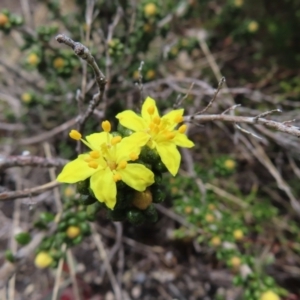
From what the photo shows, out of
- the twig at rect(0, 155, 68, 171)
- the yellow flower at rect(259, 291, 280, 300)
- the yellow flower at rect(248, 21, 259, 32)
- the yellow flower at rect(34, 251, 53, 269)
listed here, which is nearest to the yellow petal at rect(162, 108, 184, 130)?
the twig at rect(0, 155, 68, 171)

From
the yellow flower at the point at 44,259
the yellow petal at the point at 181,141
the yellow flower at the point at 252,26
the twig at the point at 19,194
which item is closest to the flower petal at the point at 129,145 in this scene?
the yellow petal at the point at 181,141

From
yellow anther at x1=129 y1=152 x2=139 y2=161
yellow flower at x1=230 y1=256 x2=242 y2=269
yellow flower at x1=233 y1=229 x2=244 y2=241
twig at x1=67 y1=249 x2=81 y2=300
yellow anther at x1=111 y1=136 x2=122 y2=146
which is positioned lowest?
twig at x1=67 y1=249 x2=81 y2=300

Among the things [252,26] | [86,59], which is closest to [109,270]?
[86,59]

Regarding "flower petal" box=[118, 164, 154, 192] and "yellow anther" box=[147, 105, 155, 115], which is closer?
"flower petal" box=[118, 164, 154, 192]

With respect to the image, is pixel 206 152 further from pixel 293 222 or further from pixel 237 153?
pixel 293 222

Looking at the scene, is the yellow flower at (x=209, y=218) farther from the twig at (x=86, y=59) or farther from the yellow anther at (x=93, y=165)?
the yellow anther at (x=93, y=165)

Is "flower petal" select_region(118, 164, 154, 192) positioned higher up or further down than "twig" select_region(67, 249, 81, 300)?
higher up

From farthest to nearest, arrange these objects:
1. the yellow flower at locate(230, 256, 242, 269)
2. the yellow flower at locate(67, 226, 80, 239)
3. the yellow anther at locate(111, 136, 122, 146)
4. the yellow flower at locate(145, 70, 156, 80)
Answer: the yellow flower at locate(145, 70, 156, 80)
the yellow flower at locate(230, 256, 242, 269)
the yellow flower at locate(67, 226, 80, 239)
the yellow anther at locate(111, 136, 122, 146)

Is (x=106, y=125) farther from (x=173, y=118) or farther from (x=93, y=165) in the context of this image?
(x=173, y=118)

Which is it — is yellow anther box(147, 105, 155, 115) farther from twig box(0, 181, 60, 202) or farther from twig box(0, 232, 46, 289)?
twig box(0, 232, 46, 289)
